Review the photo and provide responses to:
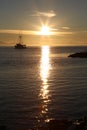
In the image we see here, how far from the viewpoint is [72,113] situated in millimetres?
29516

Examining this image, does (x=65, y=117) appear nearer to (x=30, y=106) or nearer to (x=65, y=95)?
(x=30, y=106)

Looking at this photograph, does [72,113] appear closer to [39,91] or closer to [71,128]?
[71,128]

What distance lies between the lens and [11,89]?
140 feet

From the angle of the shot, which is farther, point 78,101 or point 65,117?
point 78,101

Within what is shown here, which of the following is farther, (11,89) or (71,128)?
(11,89)

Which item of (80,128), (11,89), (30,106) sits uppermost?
(11,89)

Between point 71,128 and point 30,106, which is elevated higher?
point 30,106

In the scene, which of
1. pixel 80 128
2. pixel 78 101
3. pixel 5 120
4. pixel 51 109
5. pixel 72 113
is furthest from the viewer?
pixel 78 101

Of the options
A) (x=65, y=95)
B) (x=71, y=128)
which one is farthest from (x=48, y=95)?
(x=71, y=128)

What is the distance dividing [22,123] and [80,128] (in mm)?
5823

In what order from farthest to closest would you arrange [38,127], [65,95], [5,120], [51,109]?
[65,95]
[51,109]
[5,120]
[38,127]

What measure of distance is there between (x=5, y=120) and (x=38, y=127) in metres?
3.46

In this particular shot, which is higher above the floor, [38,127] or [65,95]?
[65,95]

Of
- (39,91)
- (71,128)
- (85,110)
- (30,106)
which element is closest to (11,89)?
(39,91)
